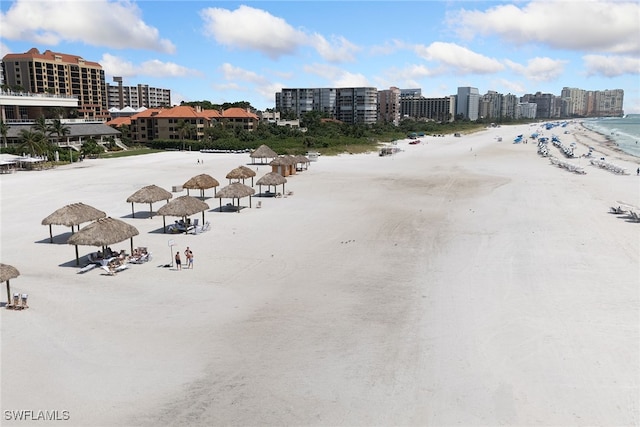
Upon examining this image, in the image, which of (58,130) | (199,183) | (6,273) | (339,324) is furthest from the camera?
(58,130)

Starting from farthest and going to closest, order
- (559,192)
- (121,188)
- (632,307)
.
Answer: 1. (121,188)
2. (559,192)
3. (632,307)

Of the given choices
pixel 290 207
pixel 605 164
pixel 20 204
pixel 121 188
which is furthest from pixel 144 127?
pixel 605 164

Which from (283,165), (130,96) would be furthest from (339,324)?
(130,96)

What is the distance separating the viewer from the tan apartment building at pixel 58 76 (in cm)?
10194

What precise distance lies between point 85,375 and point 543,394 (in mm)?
10764

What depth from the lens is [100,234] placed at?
20031 millimetres

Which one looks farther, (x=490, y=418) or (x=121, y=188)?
(x=121, y=188)

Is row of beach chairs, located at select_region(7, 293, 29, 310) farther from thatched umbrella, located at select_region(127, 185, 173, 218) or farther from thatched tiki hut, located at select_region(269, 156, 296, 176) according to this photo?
thatched tiki hut, located at select_region(269, 156, 296, 176)

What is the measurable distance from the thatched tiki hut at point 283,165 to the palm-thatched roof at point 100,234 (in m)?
27.5

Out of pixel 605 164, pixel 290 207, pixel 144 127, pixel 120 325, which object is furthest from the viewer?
pixel 144 127

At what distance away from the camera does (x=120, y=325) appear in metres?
14.7

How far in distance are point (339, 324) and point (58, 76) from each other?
11370 centimetres

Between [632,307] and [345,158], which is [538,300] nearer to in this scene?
[632,307]

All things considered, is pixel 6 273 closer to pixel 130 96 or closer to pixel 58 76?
pixel 58 76
